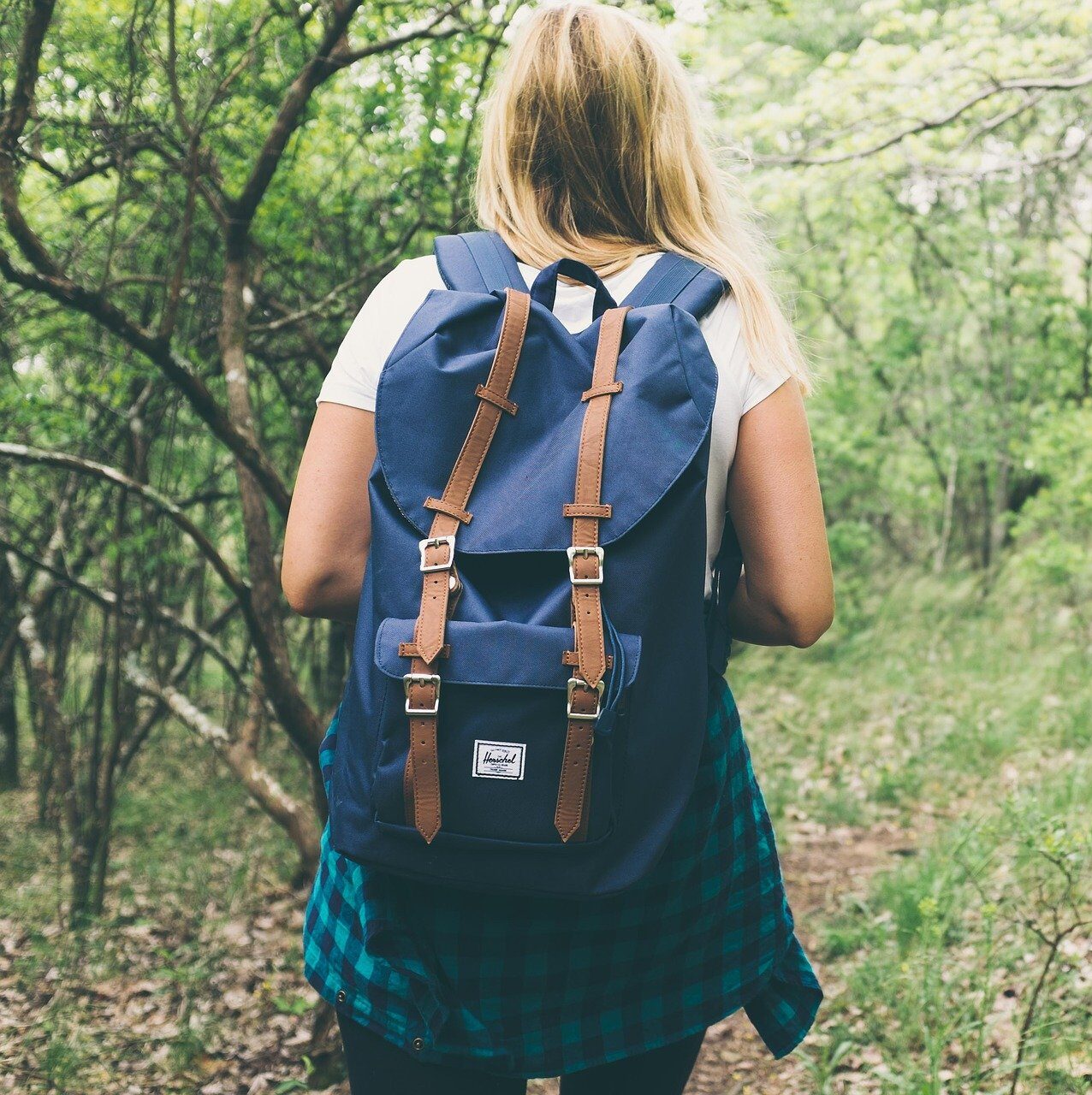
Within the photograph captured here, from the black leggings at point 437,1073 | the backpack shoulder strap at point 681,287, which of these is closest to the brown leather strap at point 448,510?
the backpack shoulder strap at point 681,287

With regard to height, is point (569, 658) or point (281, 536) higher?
point (569, 658)

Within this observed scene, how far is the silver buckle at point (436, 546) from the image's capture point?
3.56 feet

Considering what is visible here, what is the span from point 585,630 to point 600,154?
689mm

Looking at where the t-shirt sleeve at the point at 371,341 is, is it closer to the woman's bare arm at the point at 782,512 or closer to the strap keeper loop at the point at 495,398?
the strap keeper loop at the point at 495,398

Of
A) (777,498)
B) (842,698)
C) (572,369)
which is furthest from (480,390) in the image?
(842,698)

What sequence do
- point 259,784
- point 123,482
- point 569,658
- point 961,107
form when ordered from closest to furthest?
point 569,658
point 123,482
point 259,784
point 961,107

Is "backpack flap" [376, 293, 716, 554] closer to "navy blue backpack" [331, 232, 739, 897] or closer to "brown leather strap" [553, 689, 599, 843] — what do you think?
"navy blue backpack" [331, 232, 739, 897]

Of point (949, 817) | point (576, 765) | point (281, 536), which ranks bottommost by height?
point (949, 817)

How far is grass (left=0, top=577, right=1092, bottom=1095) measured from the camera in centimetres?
281

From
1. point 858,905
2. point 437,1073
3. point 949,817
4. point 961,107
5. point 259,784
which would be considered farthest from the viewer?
point 961,107

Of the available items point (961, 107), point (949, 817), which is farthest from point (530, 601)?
point (961, 107)

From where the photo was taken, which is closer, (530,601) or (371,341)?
(530,601)

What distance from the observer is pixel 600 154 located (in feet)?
4.50

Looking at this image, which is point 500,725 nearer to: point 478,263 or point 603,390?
point 603,390
